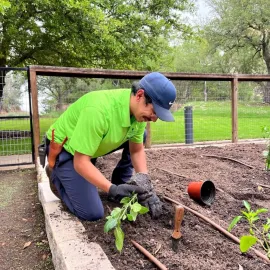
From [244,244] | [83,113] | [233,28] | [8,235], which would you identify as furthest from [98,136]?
[233,28]

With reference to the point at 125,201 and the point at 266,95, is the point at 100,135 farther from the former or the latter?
the point at 266,95

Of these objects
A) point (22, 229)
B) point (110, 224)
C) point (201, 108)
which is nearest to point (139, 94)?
point (110, 224)

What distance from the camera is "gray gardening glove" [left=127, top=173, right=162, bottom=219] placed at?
2111 millimetres

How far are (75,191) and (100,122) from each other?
0.68m

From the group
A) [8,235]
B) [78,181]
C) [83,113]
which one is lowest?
[8,235]

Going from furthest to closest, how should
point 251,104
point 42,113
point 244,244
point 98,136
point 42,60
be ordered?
point 42,60, point 251,104, point 42,113, point 98,136, point 244,244

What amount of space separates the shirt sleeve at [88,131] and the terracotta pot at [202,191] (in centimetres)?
98

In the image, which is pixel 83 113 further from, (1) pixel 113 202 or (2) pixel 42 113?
(2) pixel 42 113

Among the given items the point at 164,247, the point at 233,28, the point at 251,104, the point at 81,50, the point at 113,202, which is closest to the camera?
the point at 164,247

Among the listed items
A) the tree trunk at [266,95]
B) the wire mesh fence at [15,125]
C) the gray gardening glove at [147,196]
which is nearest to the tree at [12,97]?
the wire mesh fence at [15,125]

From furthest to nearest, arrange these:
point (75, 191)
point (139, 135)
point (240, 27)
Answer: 1. point (240, 27)
2. point (139, 135)
3. point (75, 191)

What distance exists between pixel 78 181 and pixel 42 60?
879 cm

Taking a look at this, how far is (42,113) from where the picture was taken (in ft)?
16.4

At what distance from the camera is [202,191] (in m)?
2.73
